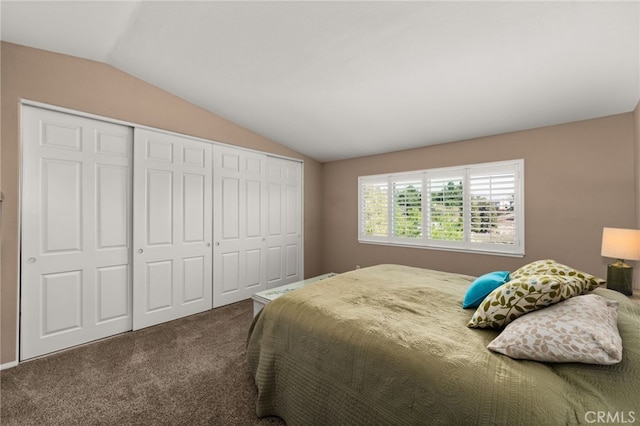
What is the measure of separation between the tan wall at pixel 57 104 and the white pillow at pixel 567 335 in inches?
139

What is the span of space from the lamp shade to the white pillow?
4.26 ft

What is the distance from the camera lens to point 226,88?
9.93ft

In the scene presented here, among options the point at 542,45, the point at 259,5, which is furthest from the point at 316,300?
the point at 542,45

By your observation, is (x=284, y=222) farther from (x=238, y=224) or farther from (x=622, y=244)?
(x=622, y=244)

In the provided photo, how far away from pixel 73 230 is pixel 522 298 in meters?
3.58

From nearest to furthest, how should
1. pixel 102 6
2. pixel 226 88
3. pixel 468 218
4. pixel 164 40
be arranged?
pixel 102 6
pixel 164 40
pixel 226 88
pixel 468 218

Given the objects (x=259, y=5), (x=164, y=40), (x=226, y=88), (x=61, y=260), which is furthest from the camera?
(x=226, y=88)

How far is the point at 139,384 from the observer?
2.05 meters

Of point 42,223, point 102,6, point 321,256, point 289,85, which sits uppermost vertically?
point 102,6

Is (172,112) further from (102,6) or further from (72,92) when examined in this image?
(102,6)

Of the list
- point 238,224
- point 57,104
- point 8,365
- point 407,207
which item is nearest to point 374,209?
point 407,207

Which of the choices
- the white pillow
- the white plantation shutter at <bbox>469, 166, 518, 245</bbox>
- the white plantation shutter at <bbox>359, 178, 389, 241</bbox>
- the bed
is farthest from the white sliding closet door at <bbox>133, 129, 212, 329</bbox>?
the white plantation shutter at <bbox>469, 166, 518, 245</bbox>

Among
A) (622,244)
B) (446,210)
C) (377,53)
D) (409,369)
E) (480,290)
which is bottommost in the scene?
(409,369)

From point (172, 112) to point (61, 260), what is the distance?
191 cm
